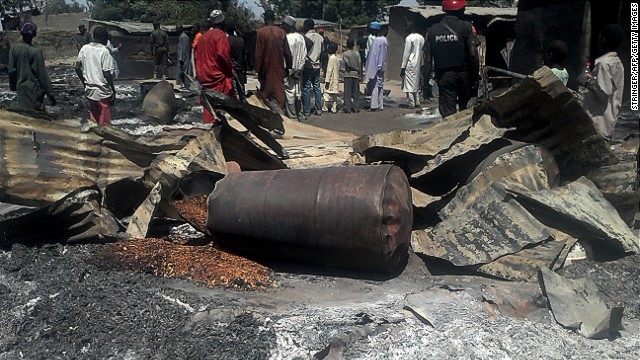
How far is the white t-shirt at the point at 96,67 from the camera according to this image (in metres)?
6.98

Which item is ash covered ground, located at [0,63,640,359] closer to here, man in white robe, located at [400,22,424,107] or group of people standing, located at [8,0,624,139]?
group of people standing, located at [8,0,624,139]

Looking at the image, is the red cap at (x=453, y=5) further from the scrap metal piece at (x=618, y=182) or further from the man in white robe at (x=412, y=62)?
the man in white robe at (x=412, y=62)

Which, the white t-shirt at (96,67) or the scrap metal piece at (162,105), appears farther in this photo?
the scrap metal piece at (162,105)

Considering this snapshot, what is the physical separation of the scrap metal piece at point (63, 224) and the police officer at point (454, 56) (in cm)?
408

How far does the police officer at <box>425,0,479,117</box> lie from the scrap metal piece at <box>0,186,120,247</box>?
4.08 meters

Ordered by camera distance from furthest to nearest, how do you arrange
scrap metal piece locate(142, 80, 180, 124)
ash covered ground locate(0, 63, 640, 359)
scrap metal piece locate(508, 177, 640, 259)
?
scrap metal piece locate(142, 80, 180, 124), scrap metal piece locate(508, 177, 640, 259), ash covered ground locate(0, 63, 640, 359)

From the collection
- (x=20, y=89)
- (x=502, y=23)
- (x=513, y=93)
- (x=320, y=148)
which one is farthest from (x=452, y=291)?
(x=502, y=23)

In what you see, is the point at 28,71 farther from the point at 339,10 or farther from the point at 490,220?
the point at 339,10

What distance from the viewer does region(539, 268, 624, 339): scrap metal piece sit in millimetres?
3072

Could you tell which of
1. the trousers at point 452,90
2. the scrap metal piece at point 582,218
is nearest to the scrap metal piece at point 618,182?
the scrap metal piece at point 582,218

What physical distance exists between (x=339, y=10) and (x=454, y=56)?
36118 millimetres

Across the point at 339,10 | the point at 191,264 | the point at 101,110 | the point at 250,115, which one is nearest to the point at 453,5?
the point at 250,115

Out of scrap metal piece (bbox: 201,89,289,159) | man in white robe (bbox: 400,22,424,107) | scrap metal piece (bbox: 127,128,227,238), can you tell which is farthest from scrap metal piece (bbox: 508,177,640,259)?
man in white robe (bbox: 400,22,424,107)

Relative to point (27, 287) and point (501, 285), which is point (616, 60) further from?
point (27, 287)
